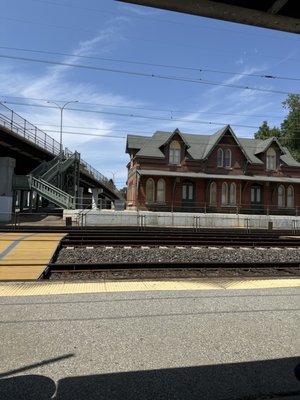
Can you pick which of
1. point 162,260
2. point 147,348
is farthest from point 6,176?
point 147,348

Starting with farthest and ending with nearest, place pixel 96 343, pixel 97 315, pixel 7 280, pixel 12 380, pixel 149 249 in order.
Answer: pixel 149 249 → pixel 7 280 → pixel 97 315 → pixel 96 343 → pixel 12 380

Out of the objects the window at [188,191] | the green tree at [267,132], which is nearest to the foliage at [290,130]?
the green tree at [267,132]

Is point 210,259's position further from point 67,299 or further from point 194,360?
point 194,360

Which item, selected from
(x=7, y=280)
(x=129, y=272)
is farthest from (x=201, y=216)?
(x=7, y=280)

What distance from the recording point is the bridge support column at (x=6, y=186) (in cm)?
3484

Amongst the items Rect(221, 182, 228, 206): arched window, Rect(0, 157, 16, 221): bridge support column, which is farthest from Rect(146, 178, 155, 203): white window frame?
Rect(0, 157, 16, 221): bridge support column

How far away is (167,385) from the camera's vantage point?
157 inches

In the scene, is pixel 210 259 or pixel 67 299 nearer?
pixel 67 299

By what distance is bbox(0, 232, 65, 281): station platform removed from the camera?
32.8 ft

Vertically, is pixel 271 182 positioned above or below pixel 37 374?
above

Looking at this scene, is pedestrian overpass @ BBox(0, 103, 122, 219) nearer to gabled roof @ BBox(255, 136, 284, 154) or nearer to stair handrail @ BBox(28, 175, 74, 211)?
stair handrail @ BBox(28, 175, 74, 211)

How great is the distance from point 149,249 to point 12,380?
12.0m

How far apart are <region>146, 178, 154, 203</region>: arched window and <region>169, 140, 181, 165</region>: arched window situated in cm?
311

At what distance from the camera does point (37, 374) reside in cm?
413
